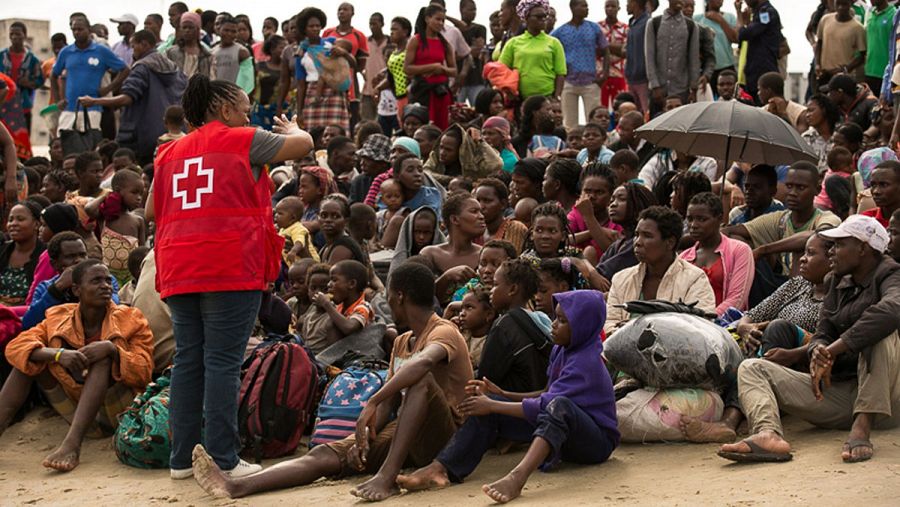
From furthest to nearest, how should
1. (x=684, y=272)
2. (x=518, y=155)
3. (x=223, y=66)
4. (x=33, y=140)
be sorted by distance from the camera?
(x=33, y=140)
(x=223, y=66)
(x=518, y=155)
(x=684, y=272)

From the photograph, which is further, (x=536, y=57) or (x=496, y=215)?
(x=536, y=57)

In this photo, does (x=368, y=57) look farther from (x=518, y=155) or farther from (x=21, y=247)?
(x=21, y=247)

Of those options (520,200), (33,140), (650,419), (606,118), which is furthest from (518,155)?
(33,140)

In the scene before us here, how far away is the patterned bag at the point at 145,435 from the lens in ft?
25.6

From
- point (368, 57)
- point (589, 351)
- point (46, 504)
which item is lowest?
point (46, 504)

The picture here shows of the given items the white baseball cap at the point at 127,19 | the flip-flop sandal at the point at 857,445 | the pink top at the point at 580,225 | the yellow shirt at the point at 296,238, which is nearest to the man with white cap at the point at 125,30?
the white baseball cap at the point at 127,19

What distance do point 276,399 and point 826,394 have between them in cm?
304

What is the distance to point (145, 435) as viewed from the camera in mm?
7848

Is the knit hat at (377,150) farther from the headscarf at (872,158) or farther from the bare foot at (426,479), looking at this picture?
the bare foot at (426,479)

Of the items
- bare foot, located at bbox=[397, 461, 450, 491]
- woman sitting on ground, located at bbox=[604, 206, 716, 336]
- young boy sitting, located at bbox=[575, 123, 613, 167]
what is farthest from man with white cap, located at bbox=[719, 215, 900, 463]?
young boy sitting, located at bbox=[575, 123, 613, 167]

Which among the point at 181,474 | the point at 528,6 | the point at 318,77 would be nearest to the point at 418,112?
the point at 528,6

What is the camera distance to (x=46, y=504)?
7223 millimetres

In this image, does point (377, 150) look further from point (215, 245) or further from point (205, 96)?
point (215, 245)

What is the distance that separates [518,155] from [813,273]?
6718mm
